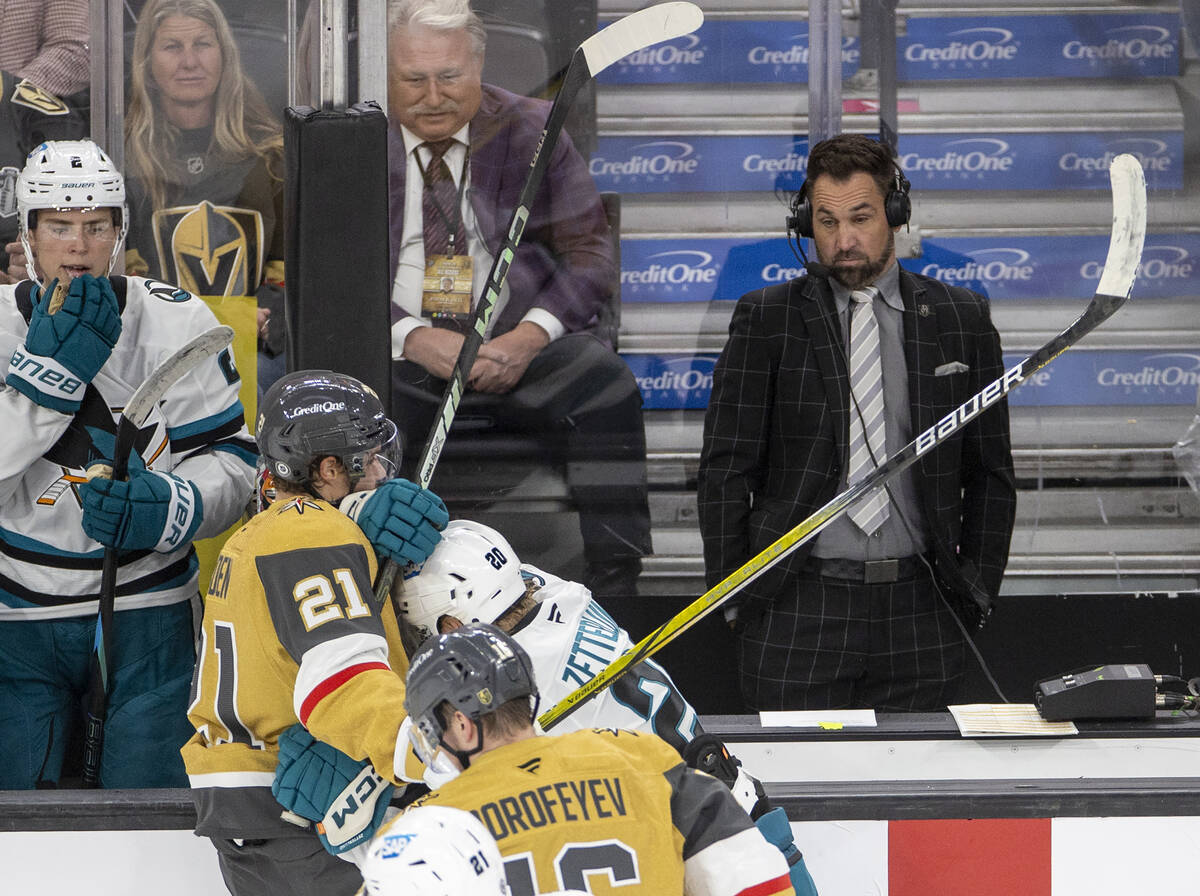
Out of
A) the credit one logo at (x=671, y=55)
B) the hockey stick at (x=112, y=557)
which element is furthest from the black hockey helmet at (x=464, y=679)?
the credit one logo at (x=671, y=55)

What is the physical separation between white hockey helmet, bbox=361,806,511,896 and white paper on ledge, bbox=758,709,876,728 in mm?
1227

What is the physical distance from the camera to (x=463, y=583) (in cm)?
206

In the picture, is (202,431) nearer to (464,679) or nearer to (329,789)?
(329,789)

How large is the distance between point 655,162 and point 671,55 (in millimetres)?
257

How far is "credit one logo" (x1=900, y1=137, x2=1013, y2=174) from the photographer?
378 cm

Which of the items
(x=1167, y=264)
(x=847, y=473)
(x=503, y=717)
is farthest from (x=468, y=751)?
(x=1167, y=264)

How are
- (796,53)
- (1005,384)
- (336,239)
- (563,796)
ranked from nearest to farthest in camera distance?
(563,796)
(1005,384)
(336,239)
(796,53)

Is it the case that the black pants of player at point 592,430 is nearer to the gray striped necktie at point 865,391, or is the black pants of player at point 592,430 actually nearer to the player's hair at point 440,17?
the player's hair at point 440,17

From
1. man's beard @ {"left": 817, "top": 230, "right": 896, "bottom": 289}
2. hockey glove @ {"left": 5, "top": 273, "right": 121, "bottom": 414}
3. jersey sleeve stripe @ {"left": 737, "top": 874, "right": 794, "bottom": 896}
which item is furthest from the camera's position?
man's beard @ {"left": 817, "top": 230, "right": 896, "bottom": 289}

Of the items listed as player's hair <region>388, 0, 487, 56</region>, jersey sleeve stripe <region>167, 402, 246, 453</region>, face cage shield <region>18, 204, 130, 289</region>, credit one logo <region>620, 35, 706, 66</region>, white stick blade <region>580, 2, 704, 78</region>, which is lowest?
jersey sleeve stripe <region>167, 402, 246, 453</region>

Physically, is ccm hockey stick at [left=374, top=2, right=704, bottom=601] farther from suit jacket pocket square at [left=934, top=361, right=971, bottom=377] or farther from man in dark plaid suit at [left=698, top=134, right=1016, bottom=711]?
suit jacket pocket square at [left=934, top=361, right=971, bottom=377]

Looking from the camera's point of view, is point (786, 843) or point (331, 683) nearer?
point (331, 683)

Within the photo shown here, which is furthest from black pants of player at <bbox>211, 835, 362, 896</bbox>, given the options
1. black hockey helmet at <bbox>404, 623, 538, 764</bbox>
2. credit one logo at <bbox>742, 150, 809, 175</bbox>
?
credit one logo at <bbox>742, 150, 809, 175</bbox>

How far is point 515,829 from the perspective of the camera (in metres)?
1.57
